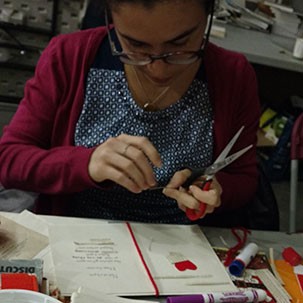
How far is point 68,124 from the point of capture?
114 centimetres

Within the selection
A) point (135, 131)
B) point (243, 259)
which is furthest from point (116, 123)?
point (243, 259)

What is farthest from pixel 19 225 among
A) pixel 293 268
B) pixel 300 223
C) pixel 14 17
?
pixel 300 223

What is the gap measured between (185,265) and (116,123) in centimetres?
36

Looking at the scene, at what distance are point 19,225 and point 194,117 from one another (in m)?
0.44

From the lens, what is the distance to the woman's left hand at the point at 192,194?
0.96m

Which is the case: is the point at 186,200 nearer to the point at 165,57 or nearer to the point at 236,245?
the point at 236,245

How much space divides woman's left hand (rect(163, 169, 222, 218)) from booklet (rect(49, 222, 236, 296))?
7 centimetres

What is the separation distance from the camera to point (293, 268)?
39.2 inches

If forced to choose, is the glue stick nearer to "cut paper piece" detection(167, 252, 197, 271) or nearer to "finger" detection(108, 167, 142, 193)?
"cut paper piece" detection(167, 252, 197, 271)

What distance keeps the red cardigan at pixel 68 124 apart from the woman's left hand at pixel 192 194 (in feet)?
0.50

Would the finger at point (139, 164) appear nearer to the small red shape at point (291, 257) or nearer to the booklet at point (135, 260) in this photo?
the booklet at point (135, 260)

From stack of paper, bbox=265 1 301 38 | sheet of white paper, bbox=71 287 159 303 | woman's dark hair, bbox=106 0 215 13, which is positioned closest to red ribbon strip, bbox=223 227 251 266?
sheet of white paper, bbox=71 287 159 303

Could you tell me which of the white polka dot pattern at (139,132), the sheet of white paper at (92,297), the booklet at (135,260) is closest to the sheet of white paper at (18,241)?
the booklet at (135,260)

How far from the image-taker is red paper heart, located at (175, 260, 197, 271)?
912mm
